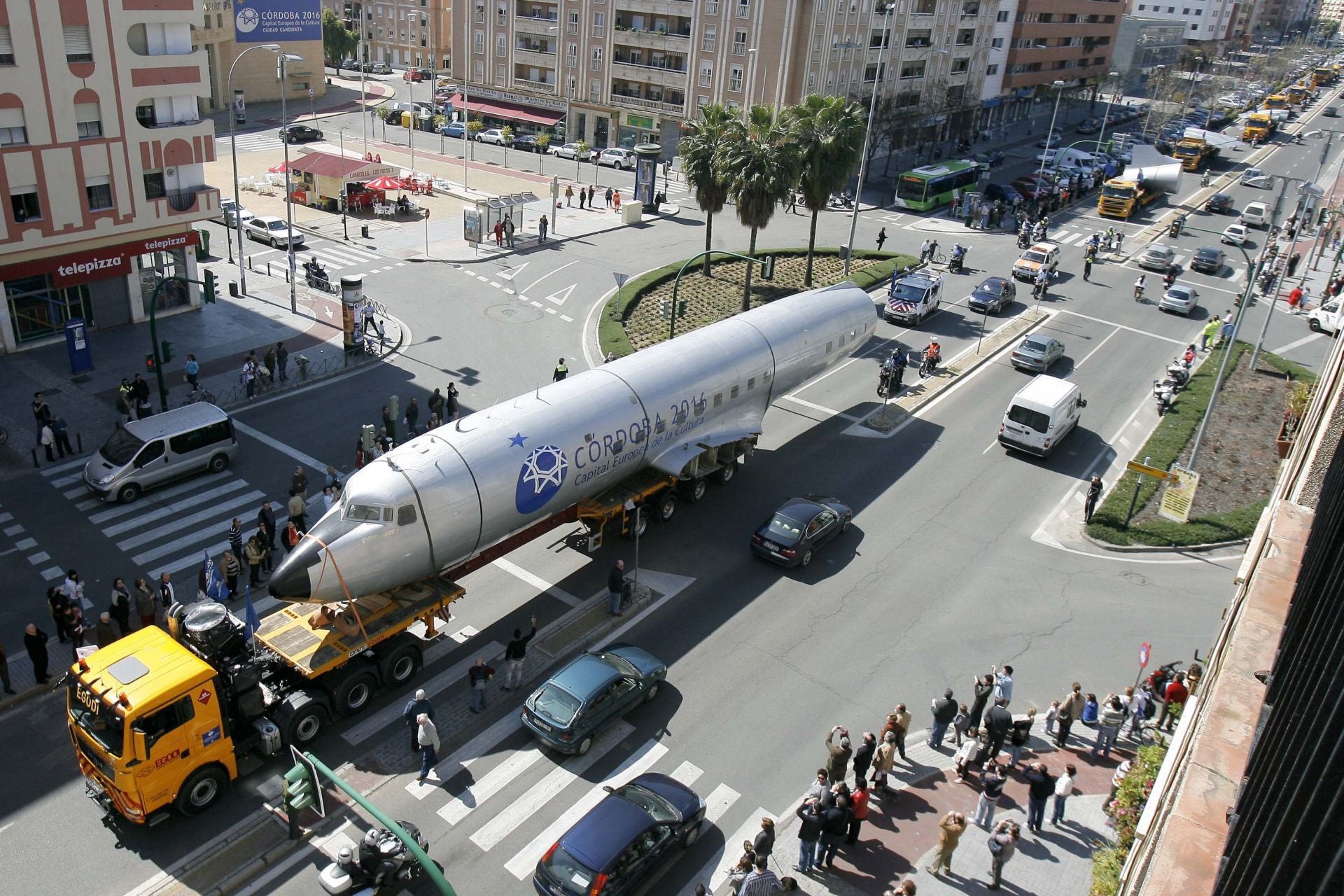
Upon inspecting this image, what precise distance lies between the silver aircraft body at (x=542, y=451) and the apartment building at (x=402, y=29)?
113 m

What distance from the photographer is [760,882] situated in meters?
16.2

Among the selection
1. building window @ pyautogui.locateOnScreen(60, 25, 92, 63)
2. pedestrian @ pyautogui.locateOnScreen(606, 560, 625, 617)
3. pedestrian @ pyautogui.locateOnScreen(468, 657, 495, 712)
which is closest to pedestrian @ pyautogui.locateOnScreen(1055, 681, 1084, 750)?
pedestrian @ pyautogui.locateOnScreen(606, 560, 625, 617)

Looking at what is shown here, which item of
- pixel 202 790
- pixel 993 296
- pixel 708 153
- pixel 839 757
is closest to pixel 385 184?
pixel 708 153

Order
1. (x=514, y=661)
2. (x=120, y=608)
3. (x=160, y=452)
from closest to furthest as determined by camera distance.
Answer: (x=514, y=661)
(x=120, y=608)
(x=160, y=452)

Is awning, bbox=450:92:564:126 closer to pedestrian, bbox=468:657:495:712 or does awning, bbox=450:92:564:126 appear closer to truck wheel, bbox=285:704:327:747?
pedestrian, bbox=468:657:495:712

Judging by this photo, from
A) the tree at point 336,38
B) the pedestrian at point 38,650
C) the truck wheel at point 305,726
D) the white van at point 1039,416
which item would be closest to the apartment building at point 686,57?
the tree at point 336,38

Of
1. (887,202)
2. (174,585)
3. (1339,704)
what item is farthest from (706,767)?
(887,202)

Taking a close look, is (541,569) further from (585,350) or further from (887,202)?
(887,202)

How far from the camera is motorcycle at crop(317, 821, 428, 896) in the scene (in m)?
16.7

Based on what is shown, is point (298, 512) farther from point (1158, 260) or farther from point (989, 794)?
point (1158, 260)

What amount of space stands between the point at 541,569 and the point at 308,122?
86241 millimetres

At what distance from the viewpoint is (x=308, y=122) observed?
9725 centimetres

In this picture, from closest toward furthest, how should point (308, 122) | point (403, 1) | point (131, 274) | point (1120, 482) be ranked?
1. point (1120, 482)
2. point (131, 274)
3. point (308, 122)
4. point (403, 1)

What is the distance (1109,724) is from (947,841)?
6.03m
